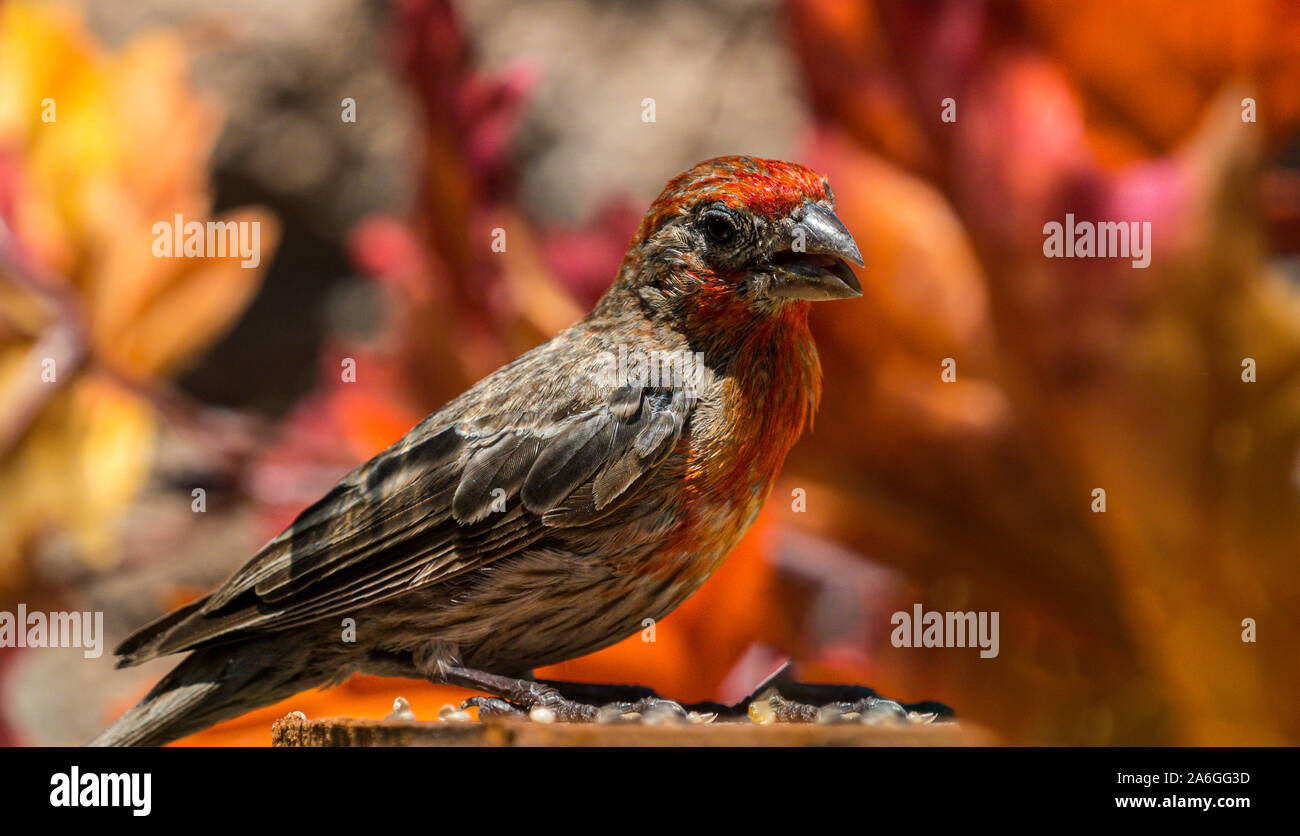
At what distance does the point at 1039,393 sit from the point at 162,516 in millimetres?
1553

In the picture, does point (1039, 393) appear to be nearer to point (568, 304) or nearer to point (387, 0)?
point (568, 304)

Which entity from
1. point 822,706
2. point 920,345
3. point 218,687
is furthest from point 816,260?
point 218,687

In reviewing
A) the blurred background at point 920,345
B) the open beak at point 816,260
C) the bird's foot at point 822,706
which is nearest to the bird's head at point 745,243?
the open beak at point 816,260

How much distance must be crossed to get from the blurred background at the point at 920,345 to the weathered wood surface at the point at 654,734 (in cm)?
26

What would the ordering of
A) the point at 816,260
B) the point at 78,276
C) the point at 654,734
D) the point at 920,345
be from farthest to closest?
the point at 78,276, the point at 920,345, the point at 816,260, the point at 654,734

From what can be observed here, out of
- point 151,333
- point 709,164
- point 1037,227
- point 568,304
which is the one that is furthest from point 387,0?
point 1037,227

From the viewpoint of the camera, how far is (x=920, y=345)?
0.90m

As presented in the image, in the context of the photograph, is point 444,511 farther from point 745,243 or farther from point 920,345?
point 920,345

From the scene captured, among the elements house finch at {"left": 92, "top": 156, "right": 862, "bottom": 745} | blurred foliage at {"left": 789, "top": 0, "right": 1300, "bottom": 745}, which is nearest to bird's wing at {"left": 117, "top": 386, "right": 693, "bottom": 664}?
house finch at {"left": 92, "top": 156, "right": 862, "bottom": 745}

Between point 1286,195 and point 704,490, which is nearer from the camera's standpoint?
point 704,490

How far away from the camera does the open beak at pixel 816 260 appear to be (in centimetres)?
75

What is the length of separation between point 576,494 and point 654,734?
0.72ft

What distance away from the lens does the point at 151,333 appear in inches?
48.4

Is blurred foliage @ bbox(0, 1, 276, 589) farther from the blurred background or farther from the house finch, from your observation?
the house finch
